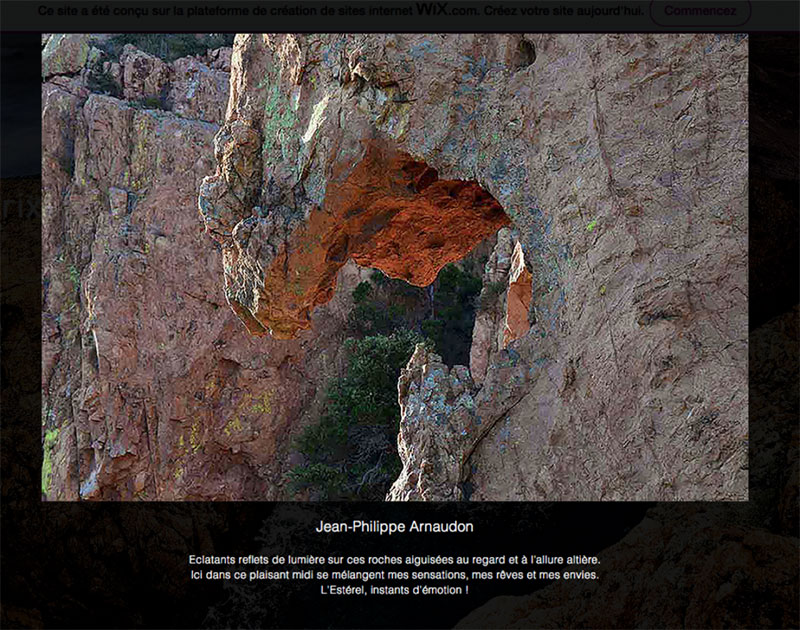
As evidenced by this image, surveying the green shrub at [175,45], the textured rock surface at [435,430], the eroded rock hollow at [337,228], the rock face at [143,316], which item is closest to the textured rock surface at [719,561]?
the textured rock surface at [435,430]

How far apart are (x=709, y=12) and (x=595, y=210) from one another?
2.96 feet

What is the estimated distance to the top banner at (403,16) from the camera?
3.44m

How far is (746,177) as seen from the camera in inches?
133

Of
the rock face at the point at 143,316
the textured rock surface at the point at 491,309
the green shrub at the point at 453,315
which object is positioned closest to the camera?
the textured rock surface at the point at 491,309

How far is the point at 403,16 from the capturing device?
3.61 metres

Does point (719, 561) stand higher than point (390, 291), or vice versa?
point (390, 291)

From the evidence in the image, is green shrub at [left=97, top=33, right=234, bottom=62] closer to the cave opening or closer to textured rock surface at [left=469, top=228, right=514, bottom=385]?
the cave opening

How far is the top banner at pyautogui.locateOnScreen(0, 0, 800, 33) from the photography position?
344 cm

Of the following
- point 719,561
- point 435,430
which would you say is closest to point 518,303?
point 435,430

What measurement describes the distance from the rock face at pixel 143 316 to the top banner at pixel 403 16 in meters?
11.0

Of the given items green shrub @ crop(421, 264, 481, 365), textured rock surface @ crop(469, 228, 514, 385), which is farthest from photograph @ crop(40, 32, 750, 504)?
green shrub @ crop(421, 264, 481, 365)

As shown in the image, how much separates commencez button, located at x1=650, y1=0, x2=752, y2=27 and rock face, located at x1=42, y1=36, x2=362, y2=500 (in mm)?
11939

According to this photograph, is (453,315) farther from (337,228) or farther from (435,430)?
(435,430)

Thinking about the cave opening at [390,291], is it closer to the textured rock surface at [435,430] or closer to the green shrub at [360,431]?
the green shrub at [360,431]
